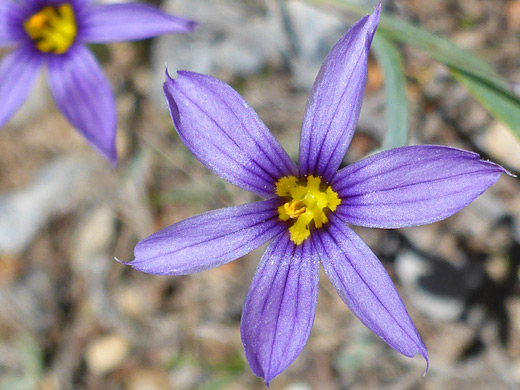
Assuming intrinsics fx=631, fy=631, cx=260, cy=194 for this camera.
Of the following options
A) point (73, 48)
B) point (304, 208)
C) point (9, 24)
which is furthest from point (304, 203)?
point (9, 24)

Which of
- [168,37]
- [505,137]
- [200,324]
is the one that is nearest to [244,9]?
[168,37]

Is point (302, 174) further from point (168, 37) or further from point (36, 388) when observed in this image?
point (36, 388)

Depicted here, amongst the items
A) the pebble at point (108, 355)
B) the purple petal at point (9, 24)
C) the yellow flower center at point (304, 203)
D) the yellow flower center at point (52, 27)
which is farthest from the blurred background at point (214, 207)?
the yellow flower center at point (304, 203)

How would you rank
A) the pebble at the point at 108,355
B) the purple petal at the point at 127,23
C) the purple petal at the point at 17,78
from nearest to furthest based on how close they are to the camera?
the purple petal at the point at 127,23 → the purple petal at the point at 17,78 → the pebble at the point at 108,355

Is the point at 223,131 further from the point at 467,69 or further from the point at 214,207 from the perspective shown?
the point at 214,207

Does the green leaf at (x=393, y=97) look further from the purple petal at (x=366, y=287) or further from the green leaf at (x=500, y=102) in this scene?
the purple petal at (x=366, y=287)
